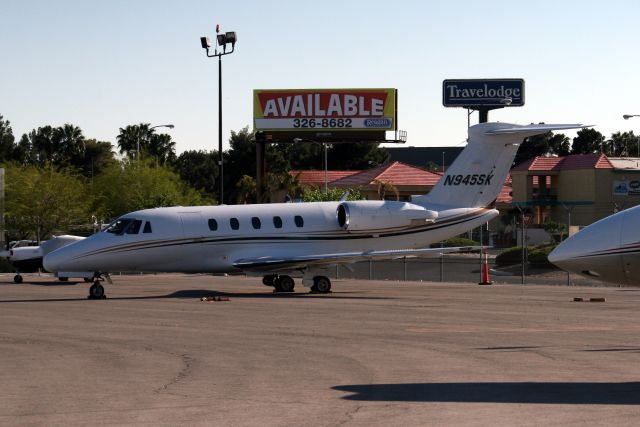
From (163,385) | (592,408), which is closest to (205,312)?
(163,385)

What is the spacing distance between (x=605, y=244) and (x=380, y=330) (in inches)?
269

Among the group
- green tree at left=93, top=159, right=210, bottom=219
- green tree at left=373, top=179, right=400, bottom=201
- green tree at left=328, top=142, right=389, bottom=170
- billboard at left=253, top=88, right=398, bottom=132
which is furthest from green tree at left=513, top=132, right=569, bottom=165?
billboard at left=253, top=88, right=398, bottom=132

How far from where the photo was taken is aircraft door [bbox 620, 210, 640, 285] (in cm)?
1505

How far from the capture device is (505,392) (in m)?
13.1

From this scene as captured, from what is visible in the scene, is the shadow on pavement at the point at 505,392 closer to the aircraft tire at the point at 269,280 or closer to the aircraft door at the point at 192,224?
the aircraft door at the point at 192,224

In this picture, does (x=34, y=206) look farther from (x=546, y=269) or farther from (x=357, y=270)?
(x=546, y=269)

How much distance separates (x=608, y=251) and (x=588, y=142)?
139 meters

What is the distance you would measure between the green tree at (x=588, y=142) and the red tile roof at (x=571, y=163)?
56898 mm

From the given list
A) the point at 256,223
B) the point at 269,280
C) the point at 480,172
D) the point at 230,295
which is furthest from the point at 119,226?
the point at 480,172

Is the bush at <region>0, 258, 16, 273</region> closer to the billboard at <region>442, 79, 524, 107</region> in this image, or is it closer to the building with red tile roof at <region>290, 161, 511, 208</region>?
the billboard at <region>442, 79, 524, 107</region>

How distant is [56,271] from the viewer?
3234 centimetres

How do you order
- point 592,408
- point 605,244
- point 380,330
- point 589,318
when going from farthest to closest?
1. point 589,318
2. point 380,330
3. point 605,244
4. point 592,408

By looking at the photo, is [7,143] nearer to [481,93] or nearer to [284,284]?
[481,93]

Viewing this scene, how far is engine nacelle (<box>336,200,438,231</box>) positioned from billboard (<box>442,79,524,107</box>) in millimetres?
41082
